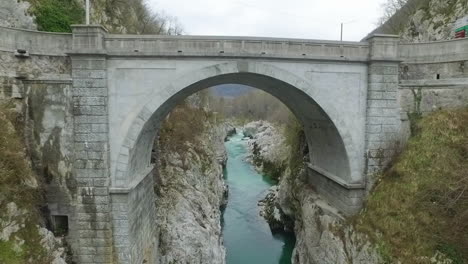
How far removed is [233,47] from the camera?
11.2m

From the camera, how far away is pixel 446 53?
12.5m

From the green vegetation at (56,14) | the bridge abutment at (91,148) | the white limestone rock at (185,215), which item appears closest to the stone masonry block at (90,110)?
the bridge abutment at (91,148)

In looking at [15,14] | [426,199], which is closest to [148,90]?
[15,14]

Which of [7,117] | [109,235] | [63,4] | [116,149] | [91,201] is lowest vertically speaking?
[109,235]

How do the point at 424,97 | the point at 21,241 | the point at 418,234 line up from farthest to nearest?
the point at 424,97
the point at 418,234
the point at 21,241

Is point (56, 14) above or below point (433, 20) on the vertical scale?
below

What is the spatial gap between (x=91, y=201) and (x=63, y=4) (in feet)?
38.2

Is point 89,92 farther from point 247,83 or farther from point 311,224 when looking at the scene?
point 311,224

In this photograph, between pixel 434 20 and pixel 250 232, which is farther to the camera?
pixel 250 232

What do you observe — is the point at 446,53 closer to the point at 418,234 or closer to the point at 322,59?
the point at 322,59

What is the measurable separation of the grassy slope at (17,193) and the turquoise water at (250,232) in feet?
37.8

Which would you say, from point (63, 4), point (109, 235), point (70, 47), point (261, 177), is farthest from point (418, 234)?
point (261, 177)

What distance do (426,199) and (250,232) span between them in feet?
44.0

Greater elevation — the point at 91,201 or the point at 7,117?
the point at 7,117
